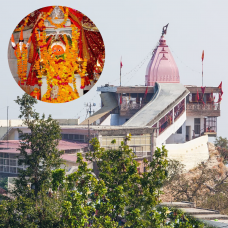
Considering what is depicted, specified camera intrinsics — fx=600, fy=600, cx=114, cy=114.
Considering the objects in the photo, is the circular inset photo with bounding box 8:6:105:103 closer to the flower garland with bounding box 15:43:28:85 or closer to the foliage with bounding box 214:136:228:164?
the flower garland with bounding box 15:43:28:85

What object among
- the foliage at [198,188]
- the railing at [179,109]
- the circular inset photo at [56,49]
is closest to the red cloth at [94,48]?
the circular inset photo at [56,49]

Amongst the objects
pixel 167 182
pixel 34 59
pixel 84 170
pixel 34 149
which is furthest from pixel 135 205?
pixel 167 182

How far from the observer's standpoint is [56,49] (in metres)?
29.7

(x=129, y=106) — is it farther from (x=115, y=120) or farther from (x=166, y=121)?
(x=166, y=121)

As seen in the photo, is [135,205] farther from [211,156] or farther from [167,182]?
[211,156]

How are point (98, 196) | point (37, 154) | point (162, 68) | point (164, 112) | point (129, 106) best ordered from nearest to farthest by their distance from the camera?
1. point (98, 196)
2. point (37, 154)
3. point (164, 112)
4. point (129, 106)
5. point (162, 68)

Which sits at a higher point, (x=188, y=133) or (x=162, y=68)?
(x=162, y=68)

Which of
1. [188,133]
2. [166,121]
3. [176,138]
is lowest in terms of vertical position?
[176,138]

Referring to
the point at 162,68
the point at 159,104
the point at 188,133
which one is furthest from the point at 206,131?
the point at 162,68

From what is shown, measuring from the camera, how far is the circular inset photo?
94.3 feet

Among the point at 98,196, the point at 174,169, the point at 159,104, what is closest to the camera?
the point at 98,196

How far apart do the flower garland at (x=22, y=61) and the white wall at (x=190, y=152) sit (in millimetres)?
28050

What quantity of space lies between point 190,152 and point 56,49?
104ft

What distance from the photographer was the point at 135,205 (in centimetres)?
2403
